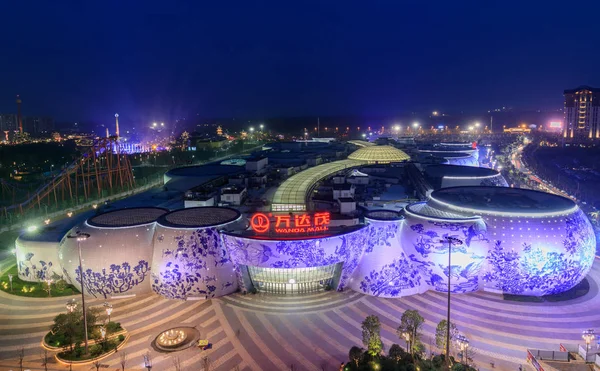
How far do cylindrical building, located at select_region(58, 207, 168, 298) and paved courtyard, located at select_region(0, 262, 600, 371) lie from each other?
5.17 ft

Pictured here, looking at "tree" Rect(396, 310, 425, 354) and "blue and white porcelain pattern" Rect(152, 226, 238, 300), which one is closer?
"tree" Rect(396, 310, 425, 354)

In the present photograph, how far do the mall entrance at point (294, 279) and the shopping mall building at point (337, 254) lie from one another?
115 millimetres

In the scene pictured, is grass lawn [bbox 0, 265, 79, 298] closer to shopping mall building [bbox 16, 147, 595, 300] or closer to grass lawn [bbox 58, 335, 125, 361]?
shopping mall building [bbox 16, 147, 595, 300]

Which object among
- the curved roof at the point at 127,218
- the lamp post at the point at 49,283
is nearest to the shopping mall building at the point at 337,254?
the curved roof at the point at 127,218

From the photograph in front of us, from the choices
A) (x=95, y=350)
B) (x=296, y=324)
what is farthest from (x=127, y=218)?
(x=296, y=324)

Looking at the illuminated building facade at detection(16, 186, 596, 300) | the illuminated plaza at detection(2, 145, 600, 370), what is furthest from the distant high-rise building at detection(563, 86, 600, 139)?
the illuminated building facade at detection(16, 186, 596, 300)

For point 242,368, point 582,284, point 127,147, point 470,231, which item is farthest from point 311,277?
point 127,147

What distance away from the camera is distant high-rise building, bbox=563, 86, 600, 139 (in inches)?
7451

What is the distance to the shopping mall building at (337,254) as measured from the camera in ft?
135

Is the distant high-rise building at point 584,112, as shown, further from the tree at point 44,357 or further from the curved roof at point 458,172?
the tree at point 44,357

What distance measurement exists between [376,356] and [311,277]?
14.6 meters

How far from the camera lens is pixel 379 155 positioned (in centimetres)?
8512

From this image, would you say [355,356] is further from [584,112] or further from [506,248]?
[584,112]

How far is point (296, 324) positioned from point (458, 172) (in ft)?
160
